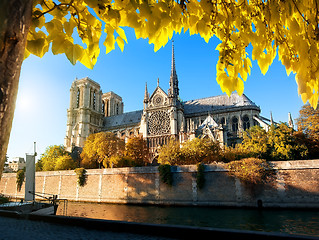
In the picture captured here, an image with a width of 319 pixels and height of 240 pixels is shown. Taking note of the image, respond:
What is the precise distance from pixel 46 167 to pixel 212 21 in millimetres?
Result: 41029

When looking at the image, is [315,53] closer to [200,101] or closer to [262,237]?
[262,237]

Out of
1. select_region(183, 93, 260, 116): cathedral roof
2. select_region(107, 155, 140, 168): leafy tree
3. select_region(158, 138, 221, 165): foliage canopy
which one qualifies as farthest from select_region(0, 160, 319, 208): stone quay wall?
Answer: select_region(183, 93, 260, 116): cathedral roof

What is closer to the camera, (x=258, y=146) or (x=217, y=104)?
(x=258, y=146)

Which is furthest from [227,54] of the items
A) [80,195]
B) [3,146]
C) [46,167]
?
[46,167]

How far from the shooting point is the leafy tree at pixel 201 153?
88.3ft

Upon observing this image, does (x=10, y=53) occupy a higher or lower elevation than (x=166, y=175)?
higher

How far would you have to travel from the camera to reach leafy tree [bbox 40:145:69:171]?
3868 centimetres

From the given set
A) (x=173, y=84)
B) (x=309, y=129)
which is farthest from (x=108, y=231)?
(x=173, y=84)

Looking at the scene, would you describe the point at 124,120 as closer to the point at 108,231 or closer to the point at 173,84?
the point at 173,84

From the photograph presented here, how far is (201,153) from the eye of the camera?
27266 mm

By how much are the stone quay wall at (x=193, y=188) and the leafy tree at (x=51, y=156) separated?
842 cm

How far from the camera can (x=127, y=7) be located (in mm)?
2225

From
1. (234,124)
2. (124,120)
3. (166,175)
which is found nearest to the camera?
(166,175)

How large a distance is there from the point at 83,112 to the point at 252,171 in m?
48.9
